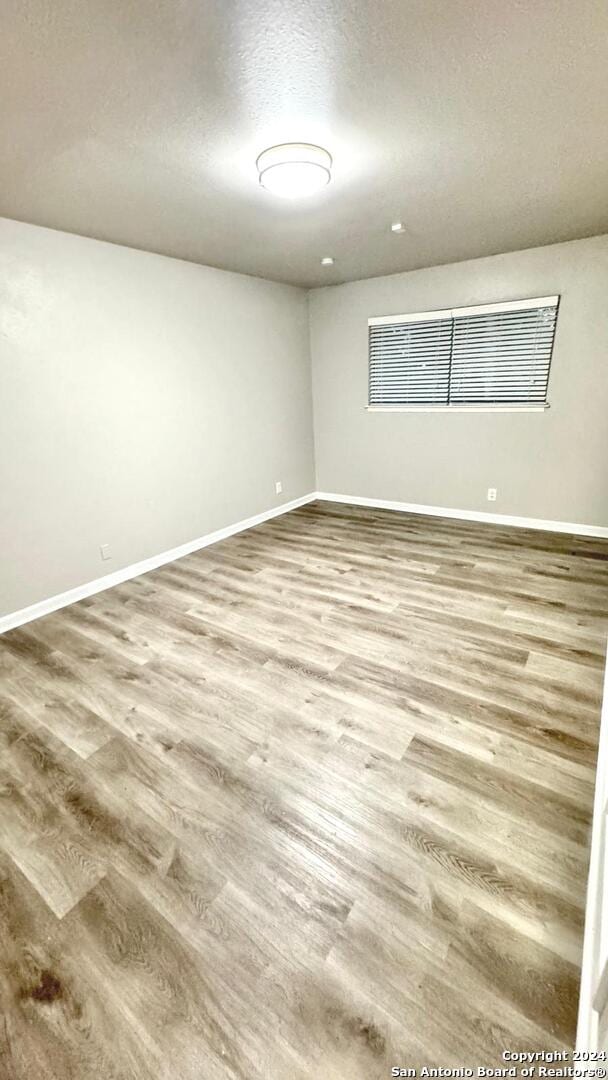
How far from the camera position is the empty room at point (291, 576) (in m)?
1.14

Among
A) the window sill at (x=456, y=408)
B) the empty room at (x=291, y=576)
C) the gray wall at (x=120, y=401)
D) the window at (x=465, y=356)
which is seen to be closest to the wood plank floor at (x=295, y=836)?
the empty room at (x=291, y=576)

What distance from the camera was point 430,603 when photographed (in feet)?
9.91

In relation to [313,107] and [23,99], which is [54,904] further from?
[313,107]

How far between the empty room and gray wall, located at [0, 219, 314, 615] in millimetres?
24

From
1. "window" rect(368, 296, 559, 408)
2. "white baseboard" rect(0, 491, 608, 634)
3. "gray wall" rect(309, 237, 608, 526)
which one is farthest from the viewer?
"window" rect(368, 296, 559, 408)

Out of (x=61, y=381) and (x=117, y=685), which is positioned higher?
(x=61, y=381)

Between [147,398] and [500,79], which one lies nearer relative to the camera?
[500,79]

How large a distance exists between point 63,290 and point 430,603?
10.6ft

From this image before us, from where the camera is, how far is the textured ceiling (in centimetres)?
123

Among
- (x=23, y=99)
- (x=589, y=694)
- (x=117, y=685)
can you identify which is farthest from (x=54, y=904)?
(x=23, y=99)

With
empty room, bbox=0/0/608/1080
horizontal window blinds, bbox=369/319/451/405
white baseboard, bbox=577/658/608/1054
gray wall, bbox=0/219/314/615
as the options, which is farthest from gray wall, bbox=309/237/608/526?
white baseboard, bbox=577/658/608/1054

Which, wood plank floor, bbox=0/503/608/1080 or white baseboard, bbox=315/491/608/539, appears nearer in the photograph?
wood plank floor, bbox=0/503/608/1080

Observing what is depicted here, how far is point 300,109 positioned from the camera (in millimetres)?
1624

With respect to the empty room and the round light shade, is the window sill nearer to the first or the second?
the empty room
